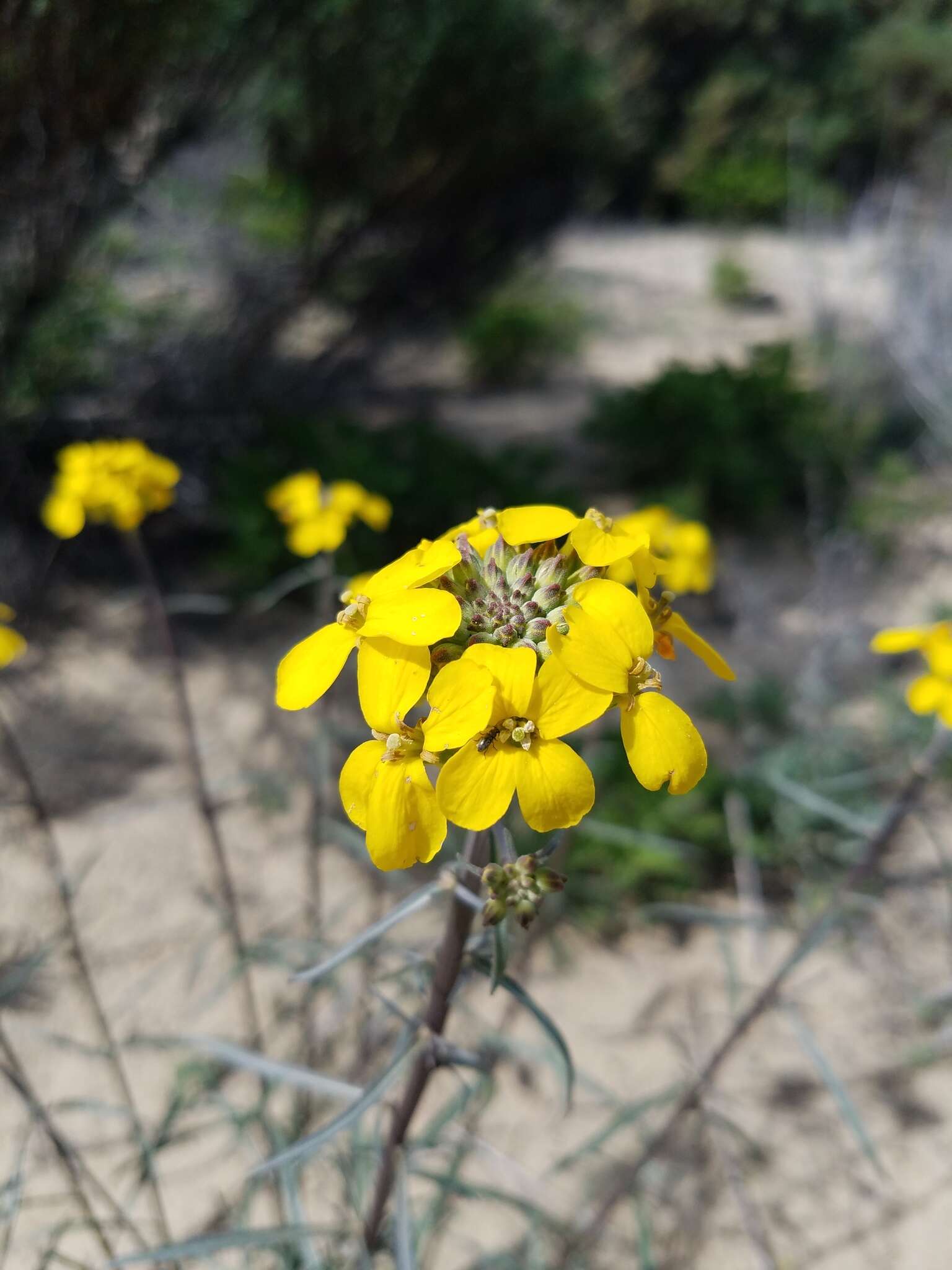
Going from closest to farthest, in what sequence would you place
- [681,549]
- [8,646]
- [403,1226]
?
[403,1226], [8,646], [681,549]

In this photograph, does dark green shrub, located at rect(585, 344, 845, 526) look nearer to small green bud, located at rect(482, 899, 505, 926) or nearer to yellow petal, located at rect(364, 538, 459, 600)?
yellow petal, located at rect(364, 538, 459, 600)

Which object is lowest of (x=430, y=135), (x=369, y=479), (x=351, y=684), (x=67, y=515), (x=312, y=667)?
(x=351, y=684)

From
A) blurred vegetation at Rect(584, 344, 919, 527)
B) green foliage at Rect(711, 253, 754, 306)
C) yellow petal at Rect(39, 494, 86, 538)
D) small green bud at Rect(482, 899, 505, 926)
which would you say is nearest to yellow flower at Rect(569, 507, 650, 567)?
small green bud at Rect(482, 899, 505, 926)

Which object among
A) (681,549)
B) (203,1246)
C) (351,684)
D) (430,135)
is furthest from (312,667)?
(430,135)

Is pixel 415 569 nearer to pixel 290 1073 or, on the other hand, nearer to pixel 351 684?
pixel 290 1073

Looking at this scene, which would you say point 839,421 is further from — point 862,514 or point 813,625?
point 813,625

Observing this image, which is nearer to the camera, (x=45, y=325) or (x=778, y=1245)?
(x=778, y=1245)

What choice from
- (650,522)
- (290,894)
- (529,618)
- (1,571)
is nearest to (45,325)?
(1,571)
